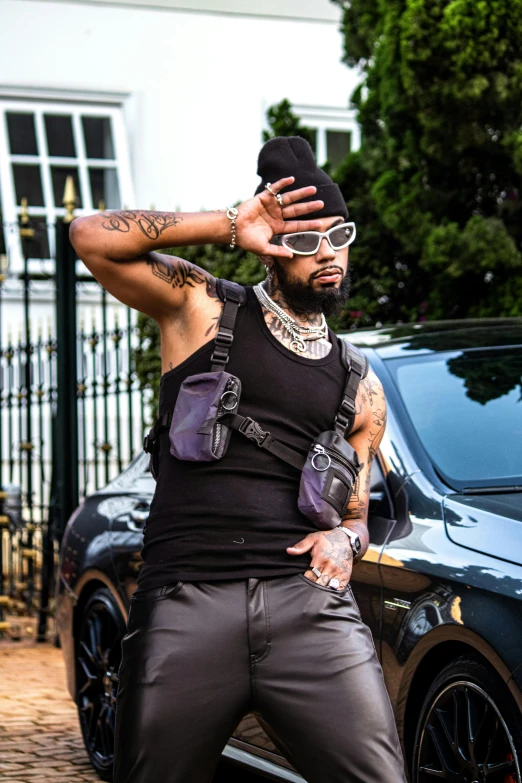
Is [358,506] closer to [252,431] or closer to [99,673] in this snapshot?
[252,431]

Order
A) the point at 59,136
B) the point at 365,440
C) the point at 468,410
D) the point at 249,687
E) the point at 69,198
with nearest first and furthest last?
the point at 249,687 → the point at 365,440 → the point at 468,410 → the point at 69,198 → the point at 59,136

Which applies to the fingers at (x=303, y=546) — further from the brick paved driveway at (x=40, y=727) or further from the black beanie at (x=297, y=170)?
the brick paved driveway at (x=40, y=727)

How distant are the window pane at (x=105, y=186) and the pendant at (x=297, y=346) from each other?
1210 centimetres

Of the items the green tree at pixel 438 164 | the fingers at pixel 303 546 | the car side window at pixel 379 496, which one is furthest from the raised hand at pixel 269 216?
A: the green tree at pixel 438 164

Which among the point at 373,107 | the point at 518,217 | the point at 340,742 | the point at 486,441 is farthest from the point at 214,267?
the point at 340,742

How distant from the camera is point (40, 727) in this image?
660cm

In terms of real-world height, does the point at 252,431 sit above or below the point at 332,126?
below

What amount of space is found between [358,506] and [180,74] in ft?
41.0

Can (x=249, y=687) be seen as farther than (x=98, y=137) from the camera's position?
No

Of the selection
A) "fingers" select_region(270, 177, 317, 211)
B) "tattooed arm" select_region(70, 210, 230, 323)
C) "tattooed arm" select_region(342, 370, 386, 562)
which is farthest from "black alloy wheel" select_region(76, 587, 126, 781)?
"fingers" select_region(270, 177, 317, 211)

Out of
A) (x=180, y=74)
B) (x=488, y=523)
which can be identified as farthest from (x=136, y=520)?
(x=180, y=74)

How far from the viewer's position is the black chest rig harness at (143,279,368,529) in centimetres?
321

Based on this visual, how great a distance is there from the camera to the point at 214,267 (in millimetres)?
9891

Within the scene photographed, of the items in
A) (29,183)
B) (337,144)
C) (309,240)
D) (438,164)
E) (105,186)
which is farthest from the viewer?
(337,144)
